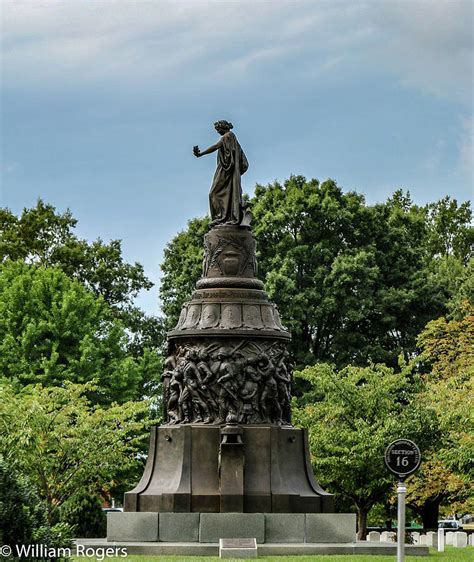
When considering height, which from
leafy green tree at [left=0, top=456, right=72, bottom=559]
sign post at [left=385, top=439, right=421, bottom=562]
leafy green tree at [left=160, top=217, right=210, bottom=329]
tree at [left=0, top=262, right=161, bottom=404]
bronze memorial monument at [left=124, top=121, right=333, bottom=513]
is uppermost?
leafy green tree at [left=160, top=217, right=210, bottom=329]

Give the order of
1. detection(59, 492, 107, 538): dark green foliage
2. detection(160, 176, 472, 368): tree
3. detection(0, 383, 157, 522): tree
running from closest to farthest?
detection(59, 492, 107, 538): dark green foliage → detection(0, 383, 157, 522): tree → detection(160, 176, 472, 368): tree

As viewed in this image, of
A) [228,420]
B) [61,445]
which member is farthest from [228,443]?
[61,445]

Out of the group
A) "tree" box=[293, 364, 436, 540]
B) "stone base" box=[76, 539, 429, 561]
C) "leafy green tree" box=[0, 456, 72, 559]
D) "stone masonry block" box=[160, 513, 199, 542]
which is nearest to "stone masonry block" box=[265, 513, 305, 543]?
"stone base" box=[76, 539, 429, 561]

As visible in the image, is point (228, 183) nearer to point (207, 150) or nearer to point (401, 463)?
point (207, 150)

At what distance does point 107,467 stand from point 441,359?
17.8 metres

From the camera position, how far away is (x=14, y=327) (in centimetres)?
5381

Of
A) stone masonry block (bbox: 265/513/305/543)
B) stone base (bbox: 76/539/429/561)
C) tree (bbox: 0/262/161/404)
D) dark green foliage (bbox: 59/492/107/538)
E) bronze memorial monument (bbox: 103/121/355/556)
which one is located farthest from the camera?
tree (bbox: 0/262/161/404)

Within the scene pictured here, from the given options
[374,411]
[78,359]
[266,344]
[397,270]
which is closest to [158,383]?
[78,359]

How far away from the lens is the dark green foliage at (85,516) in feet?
114

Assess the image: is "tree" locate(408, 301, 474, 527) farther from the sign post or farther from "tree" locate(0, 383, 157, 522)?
the sign post

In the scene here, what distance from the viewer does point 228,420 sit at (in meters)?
28.9

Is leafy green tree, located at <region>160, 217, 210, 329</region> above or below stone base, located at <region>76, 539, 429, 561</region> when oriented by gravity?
above

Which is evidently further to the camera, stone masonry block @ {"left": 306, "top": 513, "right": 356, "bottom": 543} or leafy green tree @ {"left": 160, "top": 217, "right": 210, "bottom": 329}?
leafy green tree @ {"left": 160, "top": 217, "right": 210, "bottom": 329}

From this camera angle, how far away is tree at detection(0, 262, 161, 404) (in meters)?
52.7
